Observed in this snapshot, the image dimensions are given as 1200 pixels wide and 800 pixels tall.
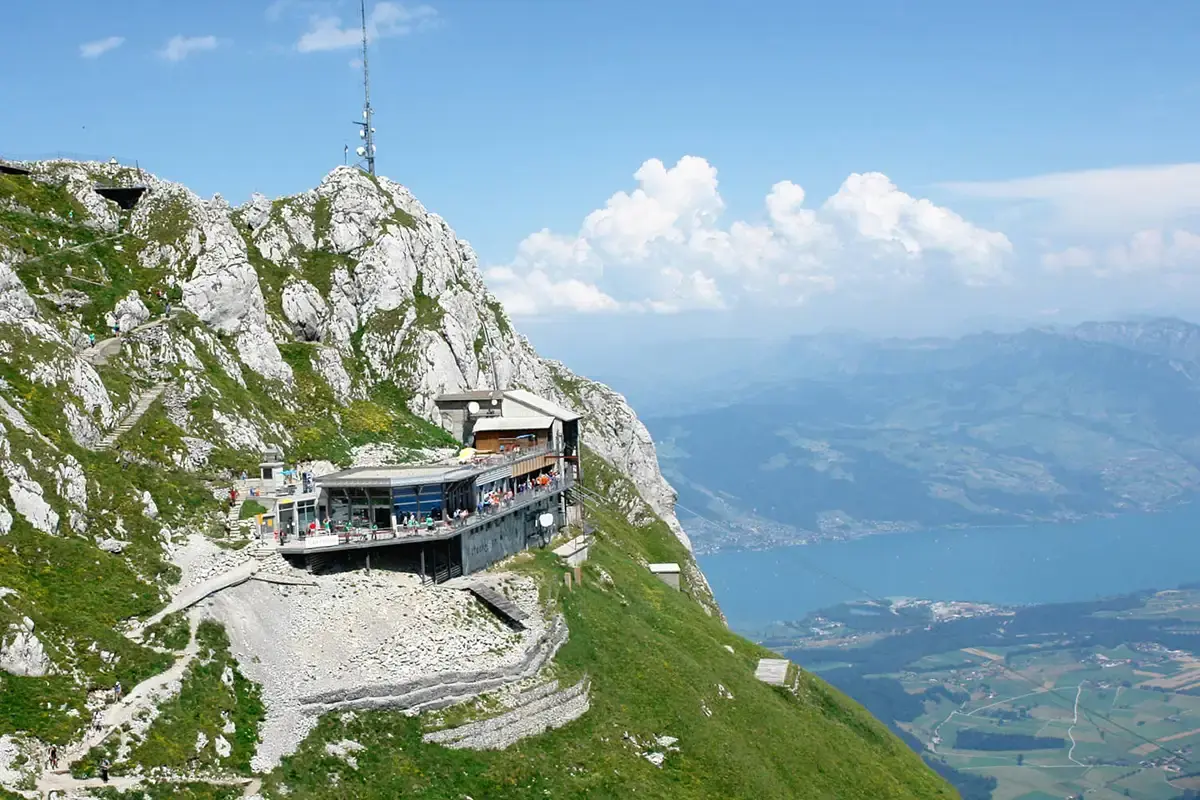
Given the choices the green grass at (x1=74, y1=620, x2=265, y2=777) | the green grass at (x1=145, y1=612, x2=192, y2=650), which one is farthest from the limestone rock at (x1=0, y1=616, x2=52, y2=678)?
the green grass at (x1=145, y1=612, x2=192, y2=650)

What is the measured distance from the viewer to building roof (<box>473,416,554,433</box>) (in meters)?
71.1

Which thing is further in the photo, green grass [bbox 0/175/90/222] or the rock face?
green grass [bbox 0/175/90/222]

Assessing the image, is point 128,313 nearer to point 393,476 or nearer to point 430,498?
point 393,476

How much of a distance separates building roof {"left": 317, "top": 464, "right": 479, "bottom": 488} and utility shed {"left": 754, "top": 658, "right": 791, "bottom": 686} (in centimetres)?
2252

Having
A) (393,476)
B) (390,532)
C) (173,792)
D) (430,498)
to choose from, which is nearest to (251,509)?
(390,532)

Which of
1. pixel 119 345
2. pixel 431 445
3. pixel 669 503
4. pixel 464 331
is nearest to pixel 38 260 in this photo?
pixel 119 345

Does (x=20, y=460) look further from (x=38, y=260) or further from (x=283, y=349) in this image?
(x=283, y=349)

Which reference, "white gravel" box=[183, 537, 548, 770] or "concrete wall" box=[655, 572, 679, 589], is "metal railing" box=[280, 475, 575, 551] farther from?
"concrete wall" box=[655, 572, 679, 589]

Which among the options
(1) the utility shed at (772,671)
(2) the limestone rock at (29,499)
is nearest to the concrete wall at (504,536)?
(1) the utility shed at (772,671)

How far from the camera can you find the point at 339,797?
3591 centimetres

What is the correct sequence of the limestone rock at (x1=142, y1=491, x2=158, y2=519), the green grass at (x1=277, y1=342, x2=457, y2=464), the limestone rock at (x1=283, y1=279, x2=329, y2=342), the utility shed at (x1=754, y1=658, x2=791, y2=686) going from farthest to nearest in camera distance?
1. the limestone rock at (x1=283, y1=279, x2=329, y2=342)
2. the green grass at (x1=277, y1=342, x2=457, y2=464)
3. the utility shed at (x1=754, y1=658, x2=791, y2=686)
4. the limestone rock at (x1=142, y1=491, x2=158, y2=519)

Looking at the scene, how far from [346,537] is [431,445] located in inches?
1107

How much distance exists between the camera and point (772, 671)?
66.3 meters

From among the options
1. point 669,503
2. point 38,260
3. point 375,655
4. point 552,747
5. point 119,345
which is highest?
point 38,260
